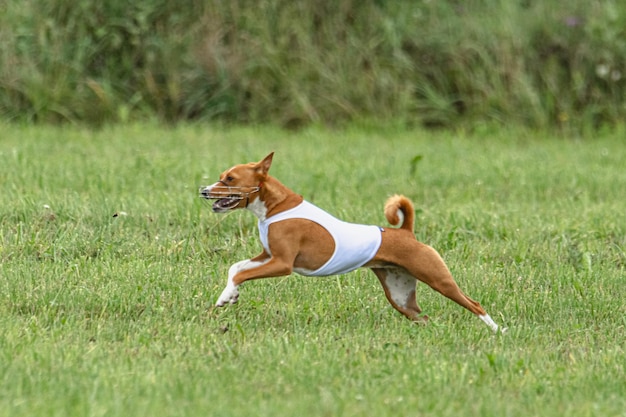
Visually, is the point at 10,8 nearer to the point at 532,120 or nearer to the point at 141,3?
the point at 141,3

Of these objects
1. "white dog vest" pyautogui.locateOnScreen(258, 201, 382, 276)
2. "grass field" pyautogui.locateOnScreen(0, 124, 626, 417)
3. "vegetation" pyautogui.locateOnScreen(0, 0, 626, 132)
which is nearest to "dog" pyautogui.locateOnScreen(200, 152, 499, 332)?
"white dog vest" pyautogui.locateOnScreen(258, 201, 382, 276)

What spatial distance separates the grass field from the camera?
15.5 ft

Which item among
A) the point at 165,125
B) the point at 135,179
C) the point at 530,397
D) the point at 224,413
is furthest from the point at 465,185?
the point at 224,413

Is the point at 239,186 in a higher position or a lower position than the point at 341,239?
higher

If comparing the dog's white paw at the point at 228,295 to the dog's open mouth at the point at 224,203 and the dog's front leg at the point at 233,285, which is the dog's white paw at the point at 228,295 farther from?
the dog's open mouth at the point at 224,203

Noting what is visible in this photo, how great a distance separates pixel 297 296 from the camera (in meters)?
6.41

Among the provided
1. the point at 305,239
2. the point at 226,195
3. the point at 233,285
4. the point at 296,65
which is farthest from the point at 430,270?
the point at 296,65

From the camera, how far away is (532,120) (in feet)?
41.9

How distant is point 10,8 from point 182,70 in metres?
2.23

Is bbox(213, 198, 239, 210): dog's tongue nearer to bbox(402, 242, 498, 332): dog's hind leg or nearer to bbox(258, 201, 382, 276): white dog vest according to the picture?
bbox(258, 201, 382, 276): white dog vest

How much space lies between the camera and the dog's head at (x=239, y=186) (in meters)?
5.53

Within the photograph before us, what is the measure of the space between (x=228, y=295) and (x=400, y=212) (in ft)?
3.33

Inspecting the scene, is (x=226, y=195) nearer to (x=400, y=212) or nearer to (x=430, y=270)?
(x=400, y=212)

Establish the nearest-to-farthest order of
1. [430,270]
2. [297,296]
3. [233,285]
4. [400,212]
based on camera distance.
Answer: [233,285], [430,270], [400,212], [297,296]
